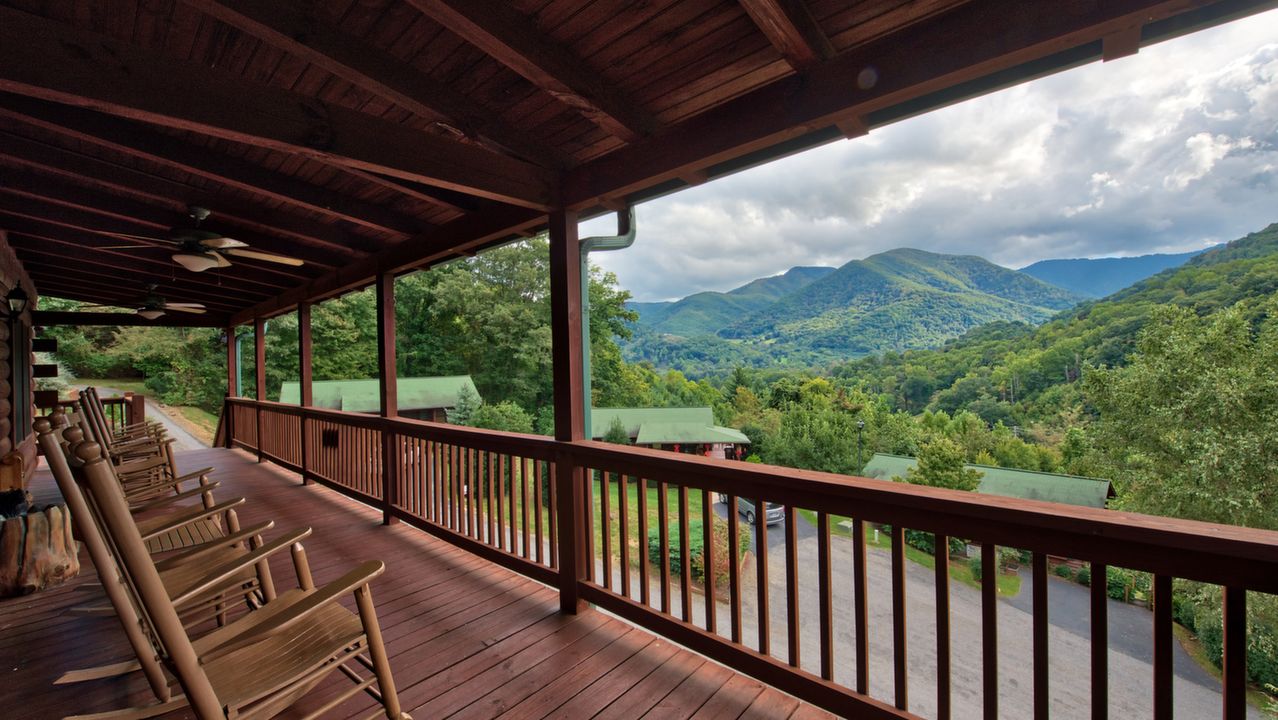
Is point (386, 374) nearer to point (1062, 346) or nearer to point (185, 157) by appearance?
point (185, 157)

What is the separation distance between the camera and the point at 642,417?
72.4ft

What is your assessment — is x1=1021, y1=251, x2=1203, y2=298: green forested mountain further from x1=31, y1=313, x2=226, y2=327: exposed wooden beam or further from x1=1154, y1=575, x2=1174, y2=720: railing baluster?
x1=31, y1=313, x2=226, y2=327: exposed wooden beam

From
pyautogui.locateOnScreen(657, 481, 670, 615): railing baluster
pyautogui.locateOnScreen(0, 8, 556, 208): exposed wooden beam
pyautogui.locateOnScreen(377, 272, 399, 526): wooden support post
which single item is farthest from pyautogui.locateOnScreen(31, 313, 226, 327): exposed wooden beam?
pyautogui.locateOnScreen(657, 481, 670, 615): railing baluster

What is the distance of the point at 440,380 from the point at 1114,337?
77.4 feet

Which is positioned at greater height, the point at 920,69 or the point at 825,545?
the point at 920,69

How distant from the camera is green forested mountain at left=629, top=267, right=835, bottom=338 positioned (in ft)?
149

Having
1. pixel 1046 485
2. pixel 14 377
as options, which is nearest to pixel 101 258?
pixel 14 377

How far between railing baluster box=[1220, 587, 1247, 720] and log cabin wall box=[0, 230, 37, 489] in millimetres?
7026

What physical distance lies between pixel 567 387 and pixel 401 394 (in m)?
15.9

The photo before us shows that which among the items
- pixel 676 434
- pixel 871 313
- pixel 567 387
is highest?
pixel 871 313

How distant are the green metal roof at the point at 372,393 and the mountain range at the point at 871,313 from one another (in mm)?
12847

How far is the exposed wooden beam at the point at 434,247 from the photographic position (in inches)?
117

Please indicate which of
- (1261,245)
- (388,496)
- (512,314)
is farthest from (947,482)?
(388,496)

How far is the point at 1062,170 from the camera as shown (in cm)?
3103
